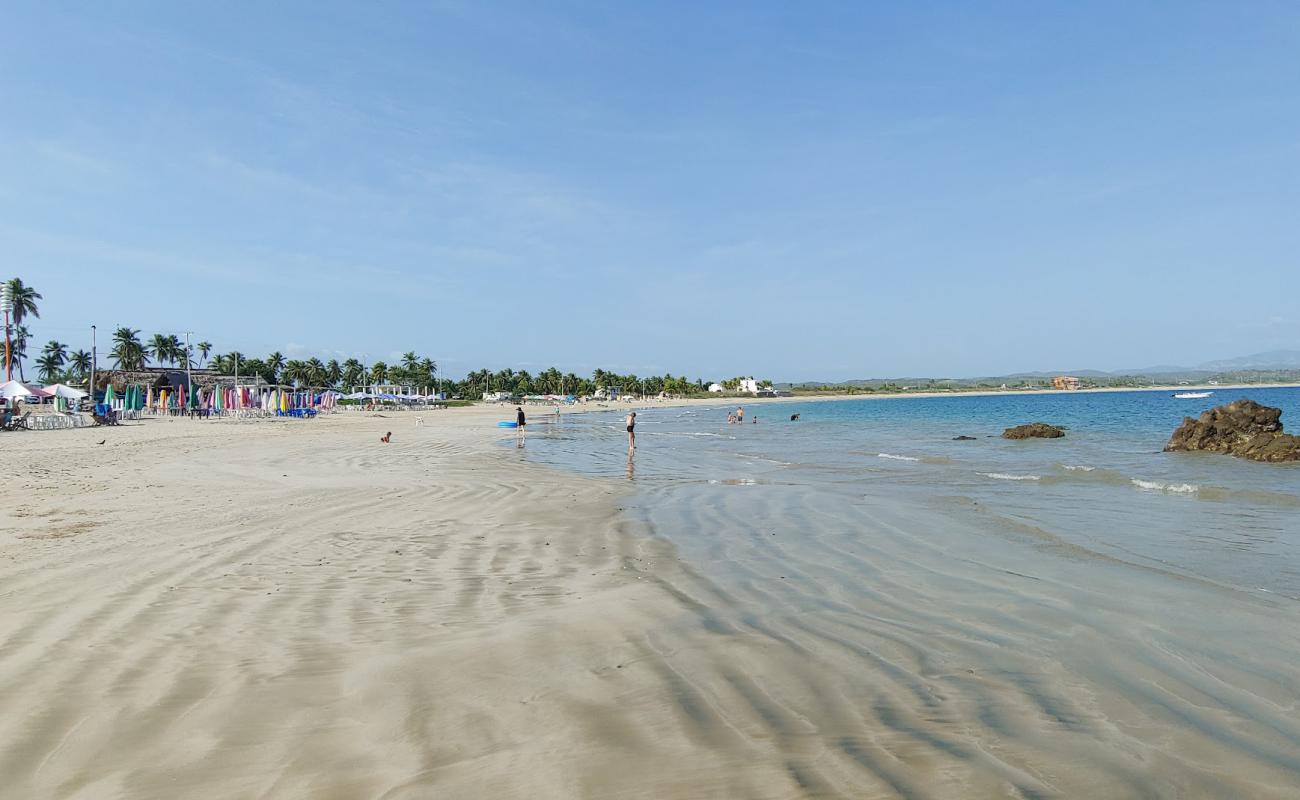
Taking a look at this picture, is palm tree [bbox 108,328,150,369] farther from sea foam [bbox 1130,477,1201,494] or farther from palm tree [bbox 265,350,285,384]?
sea foam [bbox 1130,477,1201,494]

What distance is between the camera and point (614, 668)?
182 inches

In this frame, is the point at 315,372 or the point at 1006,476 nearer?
the point at 1006,476

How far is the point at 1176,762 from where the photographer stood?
3537mm

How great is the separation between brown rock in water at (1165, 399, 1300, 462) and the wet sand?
18763 mm

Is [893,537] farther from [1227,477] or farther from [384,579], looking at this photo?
[1227,477]

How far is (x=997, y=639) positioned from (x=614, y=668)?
9.77 ft

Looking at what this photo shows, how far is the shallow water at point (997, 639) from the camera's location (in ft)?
11.5

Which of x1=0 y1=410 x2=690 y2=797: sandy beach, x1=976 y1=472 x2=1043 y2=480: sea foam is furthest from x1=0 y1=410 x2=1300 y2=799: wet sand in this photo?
x1=976 y1=472 x2=1043 y2=480: sea foam

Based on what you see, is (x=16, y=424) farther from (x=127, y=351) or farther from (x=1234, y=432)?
(x=127, y=351)

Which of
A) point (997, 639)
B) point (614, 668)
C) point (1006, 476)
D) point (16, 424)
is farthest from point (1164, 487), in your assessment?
point (16, 424)

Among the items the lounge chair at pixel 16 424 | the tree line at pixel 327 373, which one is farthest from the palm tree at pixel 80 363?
the lounge chair at pixel 16 424

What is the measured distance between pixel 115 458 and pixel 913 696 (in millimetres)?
21211

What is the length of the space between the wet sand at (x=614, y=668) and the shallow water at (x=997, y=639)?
30mm

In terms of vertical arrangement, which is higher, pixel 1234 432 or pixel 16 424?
pixel 16 424
